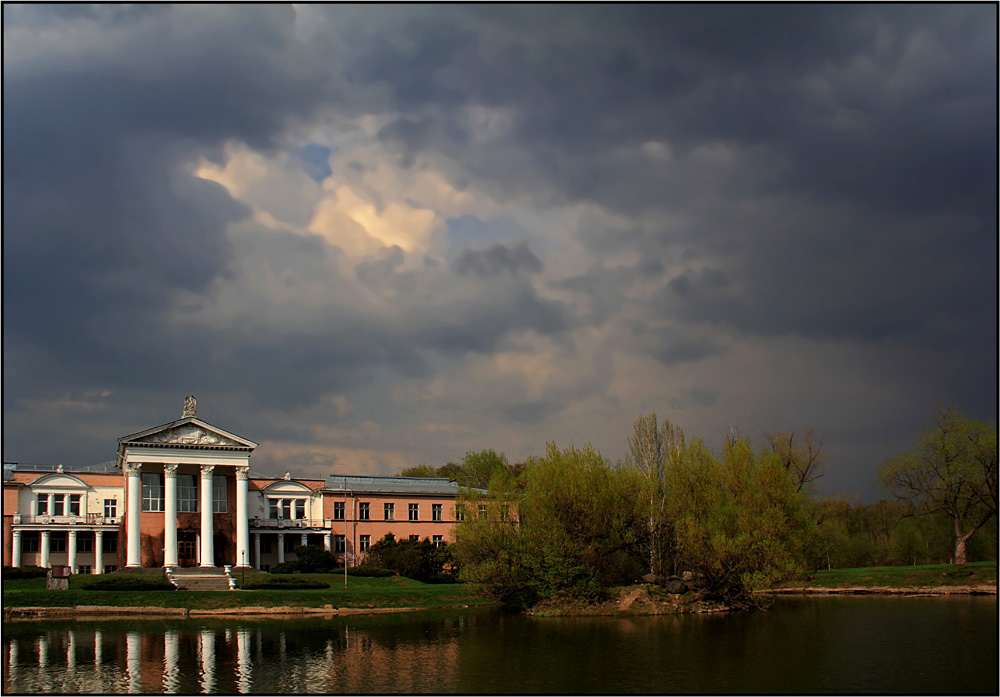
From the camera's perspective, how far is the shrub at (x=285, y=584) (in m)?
53.0

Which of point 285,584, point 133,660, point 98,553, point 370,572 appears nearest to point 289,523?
point 370,572

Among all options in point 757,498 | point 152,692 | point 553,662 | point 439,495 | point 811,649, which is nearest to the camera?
point 152,692

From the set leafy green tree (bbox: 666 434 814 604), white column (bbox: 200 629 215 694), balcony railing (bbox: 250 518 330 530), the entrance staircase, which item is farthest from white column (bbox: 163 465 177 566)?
leafy green tree (bbox: 666 434 814 604)

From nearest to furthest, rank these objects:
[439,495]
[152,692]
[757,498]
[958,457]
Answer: [152,692] < [757,498] < [958,457] < [439,495]

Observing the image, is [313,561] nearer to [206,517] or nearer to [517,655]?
[206,517]

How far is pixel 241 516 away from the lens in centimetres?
6806

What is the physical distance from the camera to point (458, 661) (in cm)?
2722

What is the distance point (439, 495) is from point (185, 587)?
28776 mm

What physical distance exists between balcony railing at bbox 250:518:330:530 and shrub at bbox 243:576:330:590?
17906mm

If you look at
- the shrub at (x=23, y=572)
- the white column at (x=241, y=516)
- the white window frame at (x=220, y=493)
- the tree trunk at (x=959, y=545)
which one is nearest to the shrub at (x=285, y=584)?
the white column at (x=241, y=516)

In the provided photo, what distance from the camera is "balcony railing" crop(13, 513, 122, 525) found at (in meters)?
66.2

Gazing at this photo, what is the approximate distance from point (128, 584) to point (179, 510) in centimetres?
2023

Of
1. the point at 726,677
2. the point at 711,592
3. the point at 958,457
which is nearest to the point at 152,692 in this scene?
the point at 726,677

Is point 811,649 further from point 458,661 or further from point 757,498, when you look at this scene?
point 757,498
